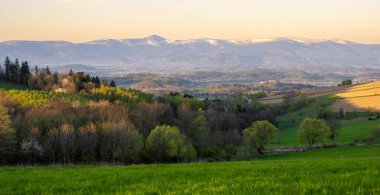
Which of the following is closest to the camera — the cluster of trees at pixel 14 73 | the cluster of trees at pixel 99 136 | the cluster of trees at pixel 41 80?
the cluster of trees at pixel 99 136

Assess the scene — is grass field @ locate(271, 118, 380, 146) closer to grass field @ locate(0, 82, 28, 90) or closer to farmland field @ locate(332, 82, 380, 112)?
farmland field @ locate(332, 82, 380, 112)

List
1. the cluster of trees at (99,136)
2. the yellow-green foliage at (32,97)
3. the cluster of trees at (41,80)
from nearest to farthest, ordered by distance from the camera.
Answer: the cluster of trees at (99,136) < the yellow-green foliage at (32,97) < the cluster of trees at (41,80)

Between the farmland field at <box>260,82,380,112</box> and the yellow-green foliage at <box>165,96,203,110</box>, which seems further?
the yellow-green foliage at <box>165,96,203,110</box>

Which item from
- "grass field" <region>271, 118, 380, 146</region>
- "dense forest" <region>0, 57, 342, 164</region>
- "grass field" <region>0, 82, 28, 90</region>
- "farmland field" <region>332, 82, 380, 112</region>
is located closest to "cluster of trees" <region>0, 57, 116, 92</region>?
"grass field" <region>0, 82, 28, 90</region>

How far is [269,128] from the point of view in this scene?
97.1m

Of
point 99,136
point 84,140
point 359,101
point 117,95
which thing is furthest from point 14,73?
point 359,101

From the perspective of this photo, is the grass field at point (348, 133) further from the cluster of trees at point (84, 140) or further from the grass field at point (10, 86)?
the grass field at point (10, 86)

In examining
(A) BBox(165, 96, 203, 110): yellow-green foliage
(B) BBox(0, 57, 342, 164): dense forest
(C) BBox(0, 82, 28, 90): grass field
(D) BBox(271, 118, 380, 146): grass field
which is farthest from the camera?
(A) BBox(165, 96, 203, 110): yellow-green foliage

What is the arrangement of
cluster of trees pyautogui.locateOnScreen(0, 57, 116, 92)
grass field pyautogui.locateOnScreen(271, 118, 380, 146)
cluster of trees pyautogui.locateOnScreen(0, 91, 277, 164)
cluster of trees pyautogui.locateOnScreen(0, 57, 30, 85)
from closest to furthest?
cluster of trees pyautogui.locateOnScreen(0, 91, 277, 164)
grass field pyautogui.locateOnScreen(271, 118, 380, 146)
cluster of trees pyautogui.locateOnScreen(0, 57, 116, 92)
cluster of trees pyautogui.locateOnScreen(0, 57, 30, 85)

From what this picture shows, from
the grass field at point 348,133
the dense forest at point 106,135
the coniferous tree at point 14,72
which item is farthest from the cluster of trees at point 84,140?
the coniferous tree at point 14,72

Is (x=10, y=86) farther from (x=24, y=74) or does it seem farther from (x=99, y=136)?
(x=99, y=136)

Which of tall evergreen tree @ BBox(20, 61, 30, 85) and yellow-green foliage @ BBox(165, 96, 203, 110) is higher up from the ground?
tall evergreen tree @ BBox(20, 61, 30, 85)

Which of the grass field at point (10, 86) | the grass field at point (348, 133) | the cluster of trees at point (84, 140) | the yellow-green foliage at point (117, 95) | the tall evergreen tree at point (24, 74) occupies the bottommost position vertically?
the grass field at point (348, 133)

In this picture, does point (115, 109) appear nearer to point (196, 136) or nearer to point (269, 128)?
point (196, 136)
